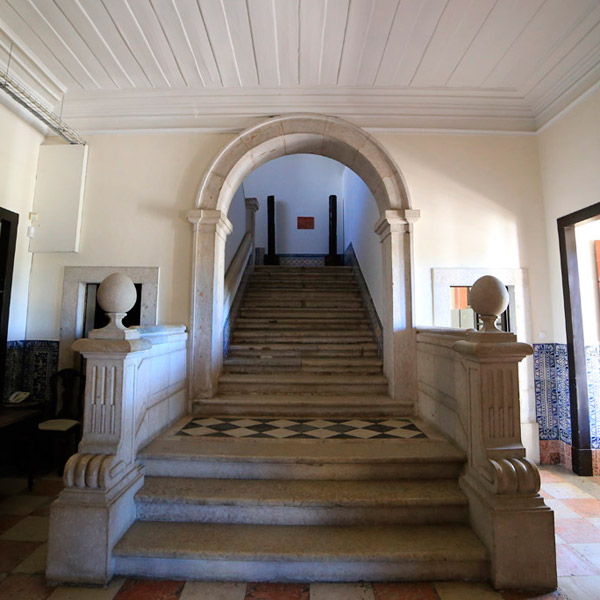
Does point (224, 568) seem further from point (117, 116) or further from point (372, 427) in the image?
point (117, 116)

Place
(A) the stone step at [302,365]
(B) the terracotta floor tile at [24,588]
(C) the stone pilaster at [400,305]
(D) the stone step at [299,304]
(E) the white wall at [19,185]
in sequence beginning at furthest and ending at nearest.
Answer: (D) the stone step at [299,304] → (A) the stone step at [302,365] → (C) the stone pilaster at [400,305] → (E) the white wall at [19,185] → (B) the terracotta floor tile at [24,588]

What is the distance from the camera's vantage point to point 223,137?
14.3 ft

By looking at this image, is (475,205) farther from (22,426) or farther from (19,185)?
(22,426)

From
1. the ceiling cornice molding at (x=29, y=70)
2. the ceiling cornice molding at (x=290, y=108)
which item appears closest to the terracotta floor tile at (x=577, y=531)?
the ceiling cornice molding at (x=290, y=108)

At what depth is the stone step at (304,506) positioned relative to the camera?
241cm

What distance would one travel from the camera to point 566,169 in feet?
12.9

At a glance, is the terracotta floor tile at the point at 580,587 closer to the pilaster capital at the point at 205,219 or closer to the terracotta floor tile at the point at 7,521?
the terracotta floor tile at the point at 7,521

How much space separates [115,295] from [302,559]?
2076 mm

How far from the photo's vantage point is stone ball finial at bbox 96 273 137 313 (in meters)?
2.50

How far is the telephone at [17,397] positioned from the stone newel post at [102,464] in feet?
7.22

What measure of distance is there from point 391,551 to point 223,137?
4.37 m

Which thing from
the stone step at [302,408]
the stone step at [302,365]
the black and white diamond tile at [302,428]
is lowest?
the black and white diamond tile at [302,428]

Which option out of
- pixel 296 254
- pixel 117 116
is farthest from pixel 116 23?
pixel 296 254

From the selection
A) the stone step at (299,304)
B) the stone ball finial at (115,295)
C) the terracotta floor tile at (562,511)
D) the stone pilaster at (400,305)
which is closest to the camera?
the stone ball finial at (115,295)
